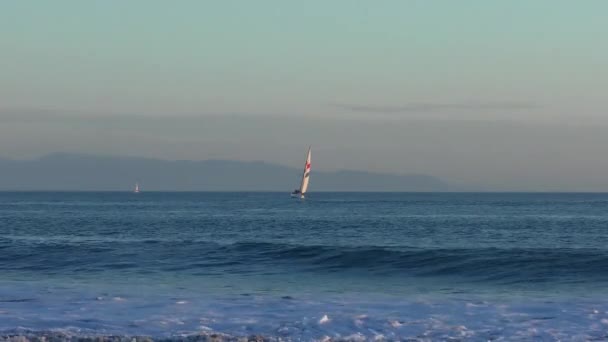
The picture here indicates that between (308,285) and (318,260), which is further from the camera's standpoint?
(318,260)

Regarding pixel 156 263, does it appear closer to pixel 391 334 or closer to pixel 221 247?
pixel 221 247

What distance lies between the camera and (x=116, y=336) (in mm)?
16484

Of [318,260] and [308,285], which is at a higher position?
[318,260]

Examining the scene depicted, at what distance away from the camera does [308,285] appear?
2694cm

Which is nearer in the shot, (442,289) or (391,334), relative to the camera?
A: (391,334)

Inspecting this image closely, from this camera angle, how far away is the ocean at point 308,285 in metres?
18.2

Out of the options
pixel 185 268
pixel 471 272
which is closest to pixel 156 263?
pixel 185 268

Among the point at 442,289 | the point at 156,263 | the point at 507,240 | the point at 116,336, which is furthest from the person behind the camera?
the point at 507,240

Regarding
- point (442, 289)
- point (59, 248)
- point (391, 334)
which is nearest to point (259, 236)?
point (59, 248)

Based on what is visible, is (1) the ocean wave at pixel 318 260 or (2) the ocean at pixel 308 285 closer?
(2) the ocean at pixel 308 285

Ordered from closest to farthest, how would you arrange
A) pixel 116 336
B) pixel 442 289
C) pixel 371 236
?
pixel 116 336 → pixel 442 289 → pixel 371 236

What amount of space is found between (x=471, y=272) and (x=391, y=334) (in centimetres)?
1327

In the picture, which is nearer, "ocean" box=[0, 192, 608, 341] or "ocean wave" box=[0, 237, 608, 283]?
"ocean" box=[0, 192, 608, 341]

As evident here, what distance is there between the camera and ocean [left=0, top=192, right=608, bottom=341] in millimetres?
18172
